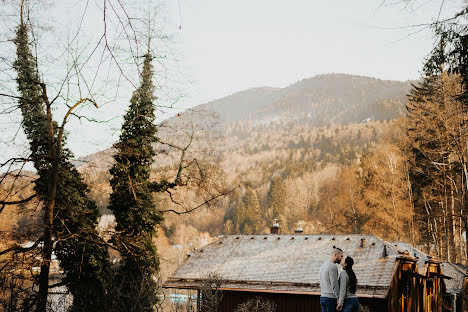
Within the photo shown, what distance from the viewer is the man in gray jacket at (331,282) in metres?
7.66

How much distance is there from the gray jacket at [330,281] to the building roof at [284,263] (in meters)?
8.69

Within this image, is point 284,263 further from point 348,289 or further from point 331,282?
point 331,282

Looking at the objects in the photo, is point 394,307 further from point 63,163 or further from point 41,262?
point 63,163

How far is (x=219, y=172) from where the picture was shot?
21906 millimetres

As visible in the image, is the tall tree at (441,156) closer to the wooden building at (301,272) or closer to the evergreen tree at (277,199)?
the wooden building at (301,272)

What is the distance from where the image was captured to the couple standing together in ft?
25.0

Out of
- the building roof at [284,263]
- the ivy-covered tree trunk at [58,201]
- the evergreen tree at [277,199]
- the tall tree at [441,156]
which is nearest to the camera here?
the ivy-covered tree trunk at [58,201]

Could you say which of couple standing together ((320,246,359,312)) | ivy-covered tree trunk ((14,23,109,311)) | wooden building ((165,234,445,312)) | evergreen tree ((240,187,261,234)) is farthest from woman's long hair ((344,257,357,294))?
evergreen tree ((240,187,261,234))

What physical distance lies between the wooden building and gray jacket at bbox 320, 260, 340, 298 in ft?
27.2

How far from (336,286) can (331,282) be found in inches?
4.3

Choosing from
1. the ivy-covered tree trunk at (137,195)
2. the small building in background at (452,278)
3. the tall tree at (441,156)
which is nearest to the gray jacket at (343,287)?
the tall tree at (441,156)

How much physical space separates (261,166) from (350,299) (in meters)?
115

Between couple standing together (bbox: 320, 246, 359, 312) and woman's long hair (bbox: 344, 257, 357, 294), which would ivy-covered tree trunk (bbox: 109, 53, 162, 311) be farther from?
woman's long hair (bbox: 344, 257, 357, 294)

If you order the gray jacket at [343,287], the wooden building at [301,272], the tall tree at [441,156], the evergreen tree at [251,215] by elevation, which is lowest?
the evergreen tree at [251,215]
